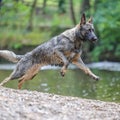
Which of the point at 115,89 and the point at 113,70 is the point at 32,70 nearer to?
the point at 115,89

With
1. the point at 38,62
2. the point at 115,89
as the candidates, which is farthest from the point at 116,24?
the point at 38,62

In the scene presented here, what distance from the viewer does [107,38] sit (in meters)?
29.7

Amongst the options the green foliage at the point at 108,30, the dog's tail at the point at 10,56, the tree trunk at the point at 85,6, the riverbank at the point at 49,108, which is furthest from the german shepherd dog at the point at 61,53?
the tree trunk at the point at 85,6

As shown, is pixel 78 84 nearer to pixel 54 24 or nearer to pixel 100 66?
pixel 100 66

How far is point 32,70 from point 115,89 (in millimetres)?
4813

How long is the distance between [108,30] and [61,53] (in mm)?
16673

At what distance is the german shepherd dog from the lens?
13.4m

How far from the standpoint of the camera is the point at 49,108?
10023 mm

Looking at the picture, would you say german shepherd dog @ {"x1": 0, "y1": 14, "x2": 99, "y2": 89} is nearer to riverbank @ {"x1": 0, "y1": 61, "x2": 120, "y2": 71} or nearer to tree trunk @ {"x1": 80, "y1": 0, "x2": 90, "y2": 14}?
riverbank @ {"x1": 0, "y1": 61, "x2": 120, "y2": 71}

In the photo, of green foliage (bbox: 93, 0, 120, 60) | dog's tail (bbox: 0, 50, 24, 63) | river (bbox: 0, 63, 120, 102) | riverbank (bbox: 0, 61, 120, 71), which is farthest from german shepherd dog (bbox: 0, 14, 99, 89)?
green foliage (bbox: 93, 0, 120, 60)

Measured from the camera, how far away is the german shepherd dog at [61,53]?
13.4m

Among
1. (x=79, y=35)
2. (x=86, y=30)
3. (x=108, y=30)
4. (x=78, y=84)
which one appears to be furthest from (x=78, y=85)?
(x=108, y=30)

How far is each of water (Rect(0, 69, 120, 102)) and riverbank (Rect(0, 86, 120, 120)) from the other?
3803 millimetres

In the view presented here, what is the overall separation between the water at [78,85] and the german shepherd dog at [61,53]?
2072mm
